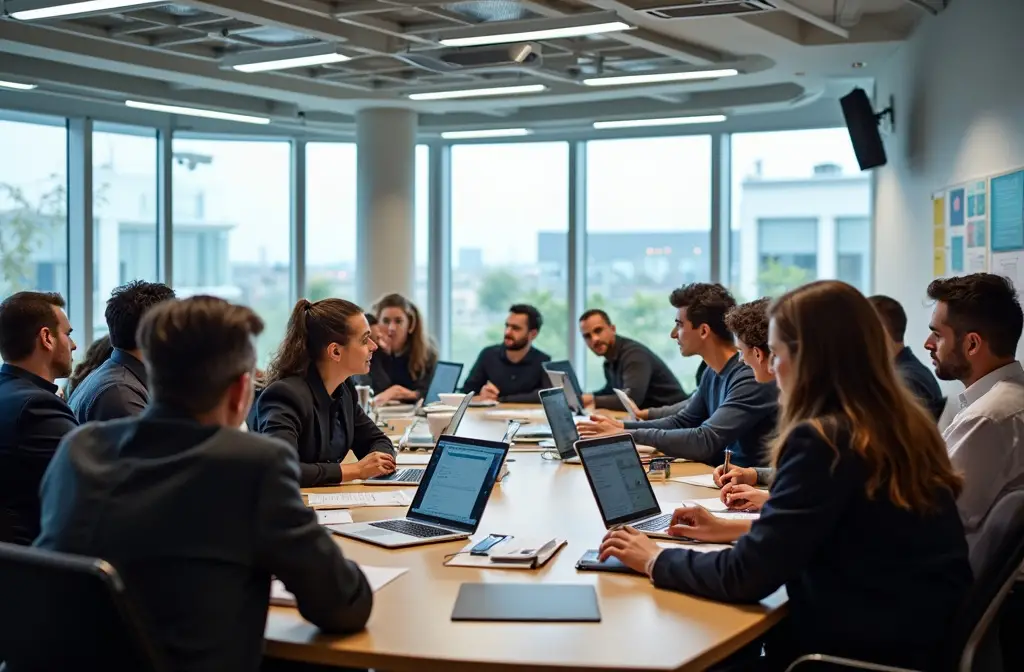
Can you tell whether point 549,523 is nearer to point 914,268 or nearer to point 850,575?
point 850,575

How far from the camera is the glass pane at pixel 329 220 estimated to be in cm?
1011

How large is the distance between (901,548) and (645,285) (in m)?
7.97

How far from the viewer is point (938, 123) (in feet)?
20.0

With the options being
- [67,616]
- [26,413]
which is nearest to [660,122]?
[26,413]

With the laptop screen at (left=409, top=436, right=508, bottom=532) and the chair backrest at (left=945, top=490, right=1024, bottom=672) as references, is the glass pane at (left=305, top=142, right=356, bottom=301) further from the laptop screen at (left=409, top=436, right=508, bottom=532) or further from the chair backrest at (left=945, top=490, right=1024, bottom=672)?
the chair backrest at (left=945, top=490, right=1024, bottom=672)

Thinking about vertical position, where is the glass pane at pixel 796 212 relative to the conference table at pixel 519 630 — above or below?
above

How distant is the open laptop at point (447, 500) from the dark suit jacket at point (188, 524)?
905mm

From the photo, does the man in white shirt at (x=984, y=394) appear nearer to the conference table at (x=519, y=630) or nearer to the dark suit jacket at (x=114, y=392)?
the conference table at (x=519, y=630)

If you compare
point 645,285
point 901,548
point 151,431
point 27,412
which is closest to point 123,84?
point 645,285

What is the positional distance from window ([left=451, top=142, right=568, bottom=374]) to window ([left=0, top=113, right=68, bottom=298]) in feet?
12.3

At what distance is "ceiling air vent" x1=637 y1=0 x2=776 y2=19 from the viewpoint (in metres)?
5.59

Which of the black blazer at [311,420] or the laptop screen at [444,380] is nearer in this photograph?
the black blazer at [311,420]

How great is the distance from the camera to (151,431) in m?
1.87

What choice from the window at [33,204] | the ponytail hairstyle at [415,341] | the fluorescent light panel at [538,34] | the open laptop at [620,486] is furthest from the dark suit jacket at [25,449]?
the window at [33,204]
